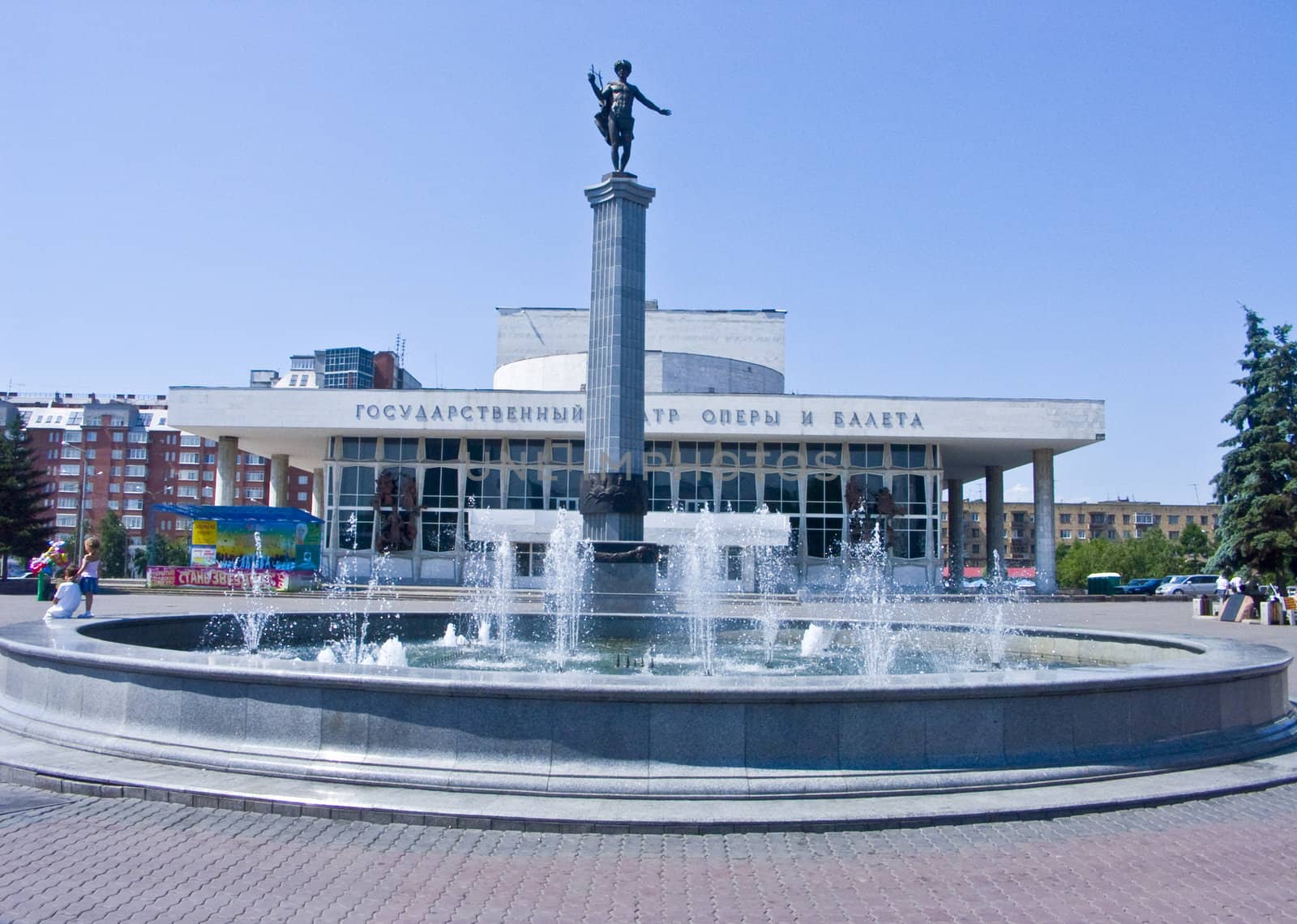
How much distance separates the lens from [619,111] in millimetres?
22156

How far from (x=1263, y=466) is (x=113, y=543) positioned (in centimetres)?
8692

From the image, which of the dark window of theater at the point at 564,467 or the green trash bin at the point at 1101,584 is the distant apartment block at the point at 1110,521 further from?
the dark window of theater at the point at 564,467

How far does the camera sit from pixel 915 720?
7344mm

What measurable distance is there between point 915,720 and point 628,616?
10851 mm

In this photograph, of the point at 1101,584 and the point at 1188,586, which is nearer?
the point at 1101,584

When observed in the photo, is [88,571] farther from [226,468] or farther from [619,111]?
[226,468]

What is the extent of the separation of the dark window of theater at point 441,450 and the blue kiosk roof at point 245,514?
9.69 meters

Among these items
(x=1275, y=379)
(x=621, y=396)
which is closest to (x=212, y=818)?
(x=621, y=396)

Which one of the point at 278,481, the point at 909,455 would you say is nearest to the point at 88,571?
the point at 909,455

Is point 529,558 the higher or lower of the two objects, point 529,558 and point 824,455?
the lower

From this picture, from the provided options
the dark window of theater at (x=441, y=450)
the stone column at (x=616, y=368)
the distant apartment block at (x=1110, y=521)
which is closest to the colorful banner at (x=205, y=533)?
the dark window of theater at (x=441, y=450)

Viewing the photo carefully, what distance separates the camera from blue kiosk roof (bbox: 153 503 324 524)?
1467 inches

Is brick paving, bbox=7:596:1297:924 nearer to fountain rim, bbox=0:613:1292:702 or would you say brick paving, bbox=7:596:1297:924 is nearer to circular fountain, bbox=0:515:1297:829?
circular fountain, bbox=0:515:1297:829

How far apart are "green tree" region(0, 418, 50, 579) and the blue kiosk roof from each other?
16.6m
